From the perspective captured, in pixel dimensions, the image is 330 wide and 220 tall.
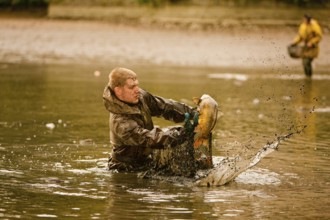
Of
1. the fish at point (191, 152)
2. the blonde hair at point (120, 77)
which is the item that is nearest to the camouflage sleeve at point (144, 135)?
the fish at point (191, 152)

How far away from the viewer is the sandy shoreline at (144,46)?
87.4 feet

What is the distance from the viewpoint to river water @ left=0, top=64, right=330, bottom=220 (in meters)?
8.70

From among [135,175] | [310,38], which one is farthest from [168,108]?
[310,38]

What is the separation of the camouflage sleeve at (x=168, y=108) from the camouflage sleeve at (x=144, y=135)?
0.37m

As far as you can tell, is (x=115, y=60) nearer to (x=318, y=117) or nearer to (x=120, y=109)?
(x=318, y=117)

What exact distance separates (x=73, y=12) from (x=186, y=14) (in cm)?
408

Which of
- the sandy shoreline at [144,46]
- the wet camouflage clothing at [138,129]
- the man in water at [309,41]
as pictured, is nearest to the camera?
the wet camouflage clothing at [138,129]

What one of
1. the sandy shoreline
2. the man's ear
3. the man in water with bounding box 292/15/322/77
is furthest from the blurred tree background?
the man's ear

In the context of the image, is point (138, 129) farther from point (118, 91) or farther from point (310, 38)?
point (310, 38)

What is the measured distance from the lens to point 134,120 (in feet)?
33.5

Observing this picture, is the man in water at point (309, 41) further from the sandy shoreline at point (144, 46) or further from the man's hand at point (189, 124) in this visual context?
the man's hand at point (189, 124)

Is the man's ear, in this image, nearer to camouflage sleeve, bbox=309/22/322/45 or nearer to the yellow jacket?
the yellow jacket

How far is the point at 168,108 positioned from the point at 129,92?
0.49 meters

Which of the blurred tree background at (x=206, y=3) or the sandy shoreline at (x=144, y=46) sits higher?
the blurred tree background at (x=206, y=3)
